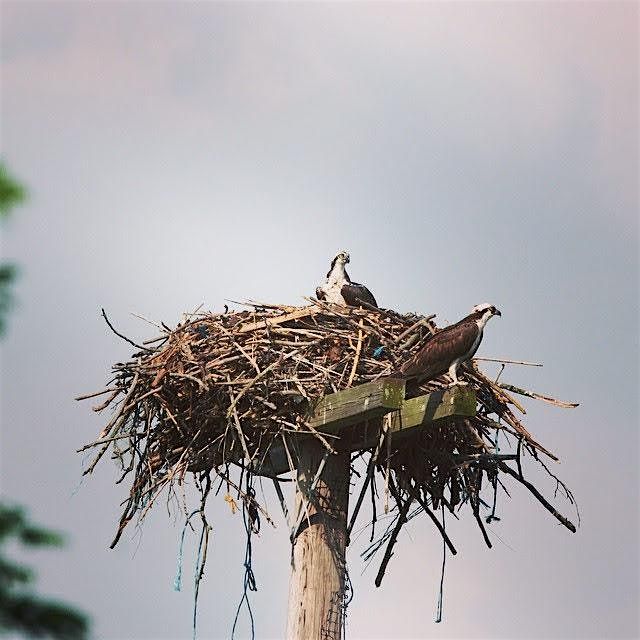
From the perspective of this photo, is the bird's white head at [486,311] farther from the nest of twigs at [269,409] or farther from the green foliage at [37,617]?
the green foliage at [37,617]

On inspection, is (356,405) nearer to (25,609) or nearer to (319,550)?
(319,550)

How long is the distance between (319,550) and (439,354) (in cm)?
150

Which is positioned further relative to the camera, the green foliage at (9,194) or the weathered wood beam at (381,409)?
the weathered wood beam at (381,409)

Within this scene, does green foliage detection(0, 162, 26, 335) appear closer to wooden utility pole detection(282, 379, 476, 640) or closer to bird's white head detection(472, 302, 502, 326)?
wooden utility pole detection(282, 379, 476, 640)

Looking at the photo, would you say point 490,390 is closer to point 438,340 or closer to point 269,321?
point 438,340

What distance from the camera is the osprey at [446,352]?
716 centimetres

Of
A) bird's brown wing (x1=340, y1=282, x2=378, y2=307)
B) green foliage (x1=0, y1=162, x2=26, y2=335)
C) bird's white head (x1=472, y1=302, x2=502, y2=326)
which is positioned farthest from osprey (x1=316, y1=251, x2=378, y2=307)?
green foliage (x1=0, y1=162, x2=26, y2=335)

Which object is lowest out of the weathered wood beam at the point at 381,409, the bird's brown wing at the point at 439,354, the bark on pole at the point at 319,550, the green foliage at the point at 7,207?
the green foliage at the point at 7,207

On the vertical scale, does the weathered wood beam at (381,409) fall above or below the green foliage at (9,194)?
above

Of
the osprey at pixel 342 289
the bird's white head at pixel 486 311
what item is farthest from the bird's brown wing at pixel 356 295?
the bird's white head at pixel 486 311

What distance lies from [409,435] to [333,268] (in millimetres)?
4420

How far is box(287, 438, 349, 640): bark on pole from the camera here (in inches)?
248

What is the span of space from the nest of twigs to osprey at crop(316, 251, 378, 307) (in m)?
1.32

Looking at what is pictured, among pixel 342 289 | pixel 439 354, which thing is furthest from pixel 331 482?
pixel 342 289
